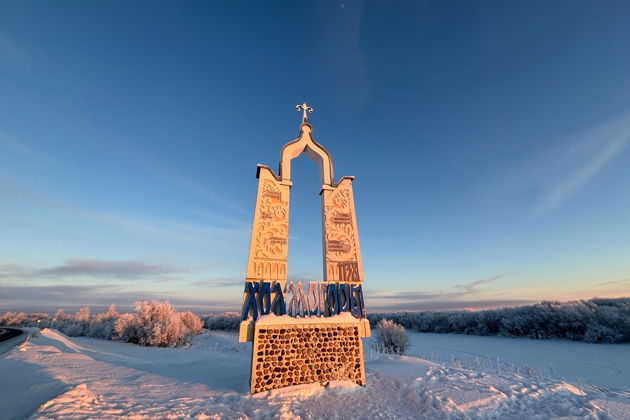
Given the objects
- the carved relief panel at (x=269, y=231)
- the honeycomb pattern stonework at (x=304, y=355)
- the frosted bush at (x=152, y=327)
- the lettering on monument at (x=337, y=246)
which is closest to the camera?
the honeycomb pattern stonework at (x=304, y=355)

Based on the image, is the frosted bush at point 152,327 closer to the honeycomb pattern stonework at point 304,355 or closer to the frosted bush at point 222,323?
the honeycomb pattern stonework at point 304,355

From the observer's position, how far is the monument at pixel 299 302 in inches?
311

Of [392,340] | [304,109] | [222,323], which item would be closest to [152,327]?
[392,340]

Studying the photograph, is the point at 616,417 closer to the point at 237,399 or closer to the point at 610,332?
Answer: the point at 237,399

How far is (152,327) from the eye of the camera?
2045 centimetres

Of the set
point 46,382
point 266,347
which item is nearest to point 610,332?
point 266,347

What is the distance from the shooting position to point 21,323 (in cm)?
4181

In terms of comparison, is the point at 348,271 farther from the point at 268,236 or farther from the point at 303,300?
the point at 268,236

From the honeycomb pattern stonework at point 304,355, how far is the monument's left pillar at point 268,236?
2.25 feet

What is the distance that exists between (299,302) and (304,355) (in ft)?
5.34

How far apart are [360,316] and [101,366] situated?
12.1m

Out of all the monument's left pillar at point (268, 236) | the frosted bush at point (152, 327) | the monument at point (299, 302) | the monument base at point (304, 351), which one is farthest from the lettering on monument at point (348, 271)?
the frosted bush at point (152, 327)

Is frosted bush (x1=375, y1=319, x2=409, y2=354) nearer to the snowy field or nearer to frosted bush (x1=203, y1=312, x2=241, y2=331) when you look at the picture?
the snowy field

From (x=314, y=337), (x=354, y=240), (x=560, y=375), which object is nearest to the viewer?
(x=314, y=337)
